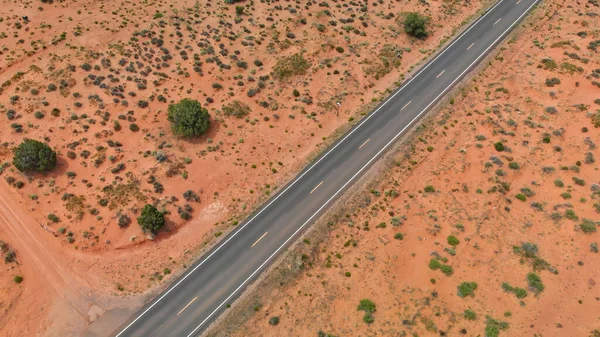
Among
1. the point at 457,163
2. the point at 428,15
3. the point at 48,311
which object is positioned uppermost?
the point at 428,15

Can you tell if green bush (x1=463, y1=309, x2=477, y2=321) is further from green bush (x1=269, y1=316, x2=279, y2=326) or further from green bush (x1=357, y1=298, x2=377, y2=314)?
green bush (x1=269, y1=316, x2=279, y2=326)

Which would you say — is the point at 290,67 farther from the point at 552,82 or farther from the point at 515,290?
the point at 515,290

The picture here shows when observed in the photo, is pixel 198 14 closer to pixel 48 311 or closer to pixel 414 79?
pixel 414 79

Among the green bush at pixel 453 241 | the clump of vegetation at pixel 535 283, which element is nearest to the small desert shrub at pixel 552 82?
the green bush at pixel 453 241

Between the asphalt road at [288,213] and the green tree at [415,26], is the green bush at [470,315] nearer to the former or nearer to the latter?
the asphalt road at [288,213]

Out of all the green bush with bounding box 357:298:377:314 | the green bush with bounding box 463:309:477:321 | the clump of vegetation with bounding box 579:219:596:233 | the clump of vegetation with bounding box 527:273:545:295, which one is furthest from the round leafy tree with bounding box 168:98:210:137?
the clump of vegetation with bounding box 579:219:596:233

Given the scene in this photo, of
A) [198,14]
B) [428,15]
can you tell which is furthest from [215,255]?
[428,15]
